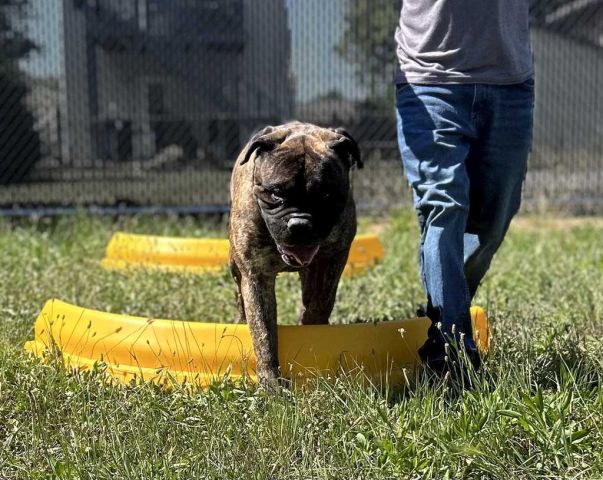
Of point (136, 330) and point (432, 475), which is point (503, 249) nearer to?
point (136, 330)

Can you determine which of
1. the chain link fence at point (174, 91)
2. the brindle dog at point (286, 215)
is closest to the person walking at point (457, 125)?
the brindle dog at point (286, 215)

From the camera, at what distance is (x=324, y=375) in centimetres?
370

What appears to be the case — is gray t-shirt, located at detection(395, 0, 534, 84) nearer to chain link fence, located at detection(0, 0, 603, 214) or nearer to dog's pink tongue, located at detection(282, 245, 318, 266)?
dog's pink tongue, located at detection(282, 245, 318, 266)

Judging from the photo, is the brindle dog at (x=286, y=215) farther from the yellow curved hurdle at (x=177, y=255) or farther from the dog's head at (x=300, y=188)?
the yellow curved hurdle at (x=177, y=255)

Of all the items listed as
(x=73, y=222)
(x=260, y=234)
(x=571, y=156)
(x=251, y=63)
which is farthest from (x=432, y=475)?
(x=571, y=156)

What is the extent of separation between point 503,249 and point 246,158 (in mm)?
4483

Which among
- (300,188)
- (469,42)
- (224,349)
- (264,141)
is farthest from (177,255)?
(469,42)

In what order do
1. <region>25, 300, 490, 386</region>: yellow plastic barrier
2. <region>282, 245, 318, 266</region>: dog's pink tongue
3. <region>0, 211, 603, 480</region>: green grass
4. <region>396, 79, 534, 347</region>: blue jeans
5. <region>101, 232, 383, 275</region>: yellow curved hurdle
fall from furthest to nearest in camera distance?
<region>101, 232, 383, 275</region>: yellow curved hurdle, <region>25, 300, 490, 386</region>: yellow plastic barrier, <region>396, 79, 534, 347</region>: blue jeans, <region>282, 245, 318, 266</region>: dog's pink tongue, <region>0, 211, 603, 480</region>: green grass

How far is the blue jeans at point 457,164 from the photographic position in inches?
142

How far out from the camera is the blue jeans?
3615 mm

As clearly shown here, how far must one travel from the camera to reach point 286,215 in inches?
132

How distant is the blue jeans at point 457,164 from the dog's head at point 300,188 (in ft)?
1.22

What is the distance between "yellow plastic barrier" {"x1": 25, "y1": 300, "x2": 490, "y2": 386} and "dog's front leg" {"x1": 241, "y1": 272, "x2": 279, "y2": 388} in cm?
9

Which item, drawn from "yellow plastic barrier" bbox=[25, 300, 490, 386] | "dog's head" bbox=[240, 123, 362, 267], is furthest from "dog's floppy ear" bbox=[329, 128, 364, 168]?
"yellow plastic barrier" bbox=[25, 300, 490, 386]
